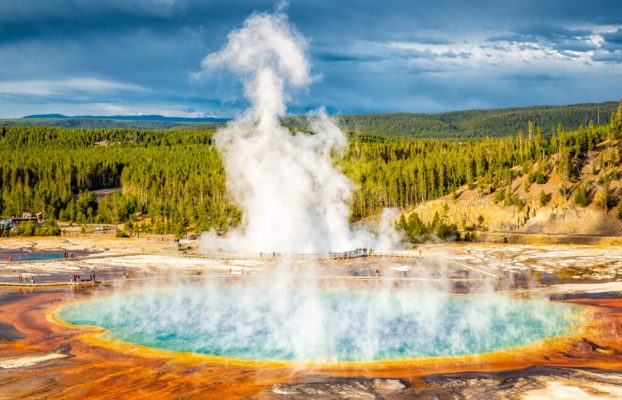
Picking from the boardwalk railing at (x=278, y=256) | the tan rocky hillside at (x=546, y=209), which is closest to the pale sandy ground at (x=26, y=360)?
the boardwalk railing at (x=278, y=256)

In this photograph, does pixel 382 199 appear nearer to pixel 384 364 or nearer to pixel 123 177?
pixel 123 177

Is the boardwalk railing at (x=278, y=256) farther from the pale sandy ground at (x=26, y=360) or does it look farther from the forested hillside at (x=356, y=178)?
the pale sandy ground at (x=26, y=360)

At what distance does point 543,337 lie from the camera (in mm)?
Result: 29672

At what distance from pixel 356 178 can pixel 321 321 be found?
75148mm

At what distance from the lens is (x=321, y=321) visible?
3378cm

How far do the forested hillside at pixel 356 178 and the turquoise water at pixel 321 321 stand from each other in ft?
143

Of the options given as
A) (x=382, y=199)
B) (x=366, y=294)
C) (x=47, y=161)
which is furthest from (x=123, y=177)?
(x=366, y=294)

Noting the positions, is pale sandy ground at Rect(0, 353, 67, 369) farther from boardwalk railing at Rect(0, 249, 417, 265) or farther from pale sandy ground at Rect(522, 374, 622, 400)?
boardwalk railing at Rect(0, 249, 417, 265)

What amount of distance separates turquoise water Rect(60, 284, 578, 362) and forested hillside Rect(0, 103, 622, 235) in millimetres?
43717

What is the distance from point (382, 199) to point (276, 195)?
136ft

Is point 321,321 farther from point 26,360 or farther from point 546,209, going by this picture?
point 546,209

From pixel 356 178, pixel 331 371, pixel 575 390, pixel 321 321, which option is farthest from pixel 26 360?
pixel 356 178

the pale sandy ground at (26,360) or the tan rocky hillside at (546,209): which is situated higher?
the tan rocky hillside at (546,209)

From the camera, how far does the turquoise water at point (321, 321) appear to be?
28.3 metres
